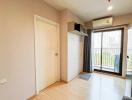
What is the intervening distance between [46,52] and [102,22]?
8.13 ft

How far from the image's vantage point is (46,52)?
8.38 ft

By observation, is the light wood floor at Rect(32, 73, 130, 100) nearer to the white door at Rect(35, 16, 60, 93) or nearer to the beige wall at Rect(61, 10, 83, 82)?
the white door at Rect(35, 16, 60, 93)

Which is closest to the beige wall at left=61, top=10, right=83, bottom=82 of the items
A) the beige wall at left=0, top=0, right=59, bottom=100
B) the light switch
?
the beige wall at left=0, top=0, right=59, bottom=100

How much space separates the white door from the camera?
228cm

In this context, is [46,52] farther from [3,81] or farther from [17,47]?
[3,81]

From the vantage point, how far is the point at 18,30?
175cm

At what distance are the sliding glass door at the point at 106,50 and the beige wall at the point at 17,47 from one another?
2925 mm

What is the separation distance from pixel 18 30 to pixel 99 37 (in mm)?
3451

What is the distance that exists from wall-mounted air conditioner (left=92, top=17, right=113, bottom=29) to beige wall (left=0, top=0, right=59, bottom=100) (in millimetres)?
2359

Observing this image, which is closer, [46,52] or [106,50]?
[46,52]

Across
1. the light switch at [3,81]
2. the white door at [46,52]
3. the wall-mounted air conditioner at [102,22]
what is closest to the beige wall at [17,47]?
the light switch at [3,81]

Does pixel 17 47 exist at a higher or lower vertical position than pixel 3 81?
higher

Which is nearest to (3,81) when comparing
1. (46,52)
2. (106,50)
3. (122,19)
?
(46,52)

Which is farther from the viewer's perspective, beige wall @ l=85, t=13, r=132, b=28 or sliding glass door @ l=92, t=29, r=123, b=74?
sliding glass door @ l=92, t=29, r=123, b=74
